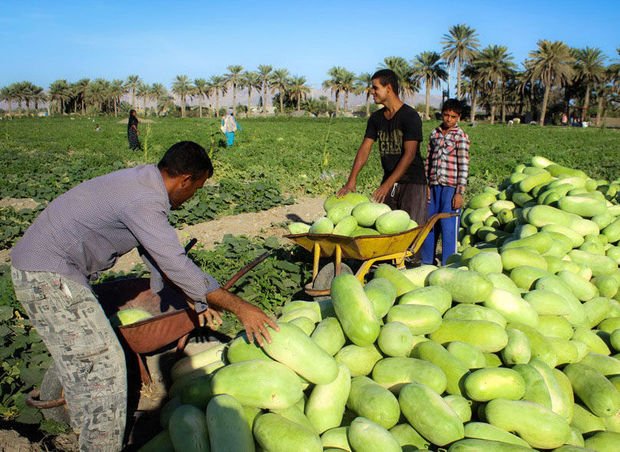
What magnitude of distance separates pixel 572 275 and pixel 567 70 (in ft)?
240

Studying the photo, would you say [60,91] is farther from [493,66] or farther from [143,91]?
[493,66]

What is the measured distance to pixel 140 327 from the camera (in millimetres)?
2734

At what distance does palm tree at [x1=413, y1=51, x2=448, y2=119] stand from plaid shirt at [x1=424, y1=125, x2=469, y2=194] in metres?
70.2

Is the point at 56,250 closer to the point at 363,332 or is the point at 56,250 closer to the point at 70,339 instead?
the point at 70,339

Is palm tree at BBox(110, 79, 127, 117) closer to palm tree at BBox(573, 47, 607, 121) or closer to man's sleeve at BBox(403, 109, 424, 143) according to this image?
palm tree at BBox(573, 47, 607, 121)

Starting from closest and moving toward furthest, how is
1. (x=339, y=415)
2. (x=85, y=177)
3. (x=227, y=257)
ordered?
1. (x=339, y=415)
2. (x=227, y=257)
3. (x=85, y=177)

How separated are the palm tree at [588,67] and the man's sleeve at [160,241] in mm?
77638

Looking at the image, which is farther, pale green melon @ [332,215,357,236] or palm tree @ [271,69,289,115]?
palm tree @ [271,69,289,115]

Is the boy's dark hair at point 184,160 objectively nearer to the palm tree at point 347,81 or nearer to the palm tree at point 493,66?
the palm tree at point 493,66

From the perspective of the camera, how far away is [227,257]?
5746 millimetres

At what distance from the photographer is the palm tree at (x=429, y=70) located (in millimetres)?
71188

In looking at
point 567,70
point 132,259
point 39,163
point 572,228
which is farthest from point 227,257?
point 567,70

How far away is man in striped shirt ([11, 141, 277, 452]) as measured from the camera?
2.30 metres

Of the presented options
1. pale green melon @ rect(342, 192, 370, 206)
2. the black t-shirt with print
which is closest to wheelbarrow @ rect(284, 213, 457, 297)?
pale green melon @ rect(342, 192, 370, 206)
